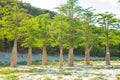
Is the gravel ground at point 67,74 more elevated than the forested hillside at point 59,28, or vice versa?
the forested hillside at point 59,28

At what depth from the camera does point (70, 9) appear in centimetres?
4178

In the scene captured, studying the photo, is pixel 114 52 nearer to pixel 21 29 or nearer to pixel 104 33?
pixel 104 33

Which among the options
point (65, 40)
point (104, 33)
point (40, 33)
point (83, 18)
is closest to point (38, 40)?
point (40, 33)

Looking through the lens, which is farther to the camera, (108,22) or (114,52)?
(114,52)

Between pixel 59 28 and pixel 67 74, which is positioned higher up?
pixel 59 28

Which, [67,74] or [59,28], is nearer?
[67,74]

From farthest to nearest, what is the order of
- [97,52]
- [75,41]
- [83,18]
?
1. [97,52]
2. [83,18]
3. [75,41]

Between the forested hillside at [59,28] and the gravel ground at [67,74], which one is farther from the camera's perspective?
the forested hillside at [59,28]

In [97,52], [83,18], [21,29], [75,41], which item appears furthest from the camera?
[97,52]

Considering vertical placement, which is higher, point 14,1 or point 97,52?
point 14,1

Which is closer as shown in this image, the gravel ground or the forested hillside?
the gravel ground

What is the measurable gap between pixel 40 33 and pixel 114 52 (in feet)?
155

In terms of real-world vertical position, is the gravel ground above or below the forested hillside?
below

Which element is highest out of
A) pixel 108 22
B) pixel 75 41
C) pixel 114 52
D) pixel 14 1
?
pixel 14 1
